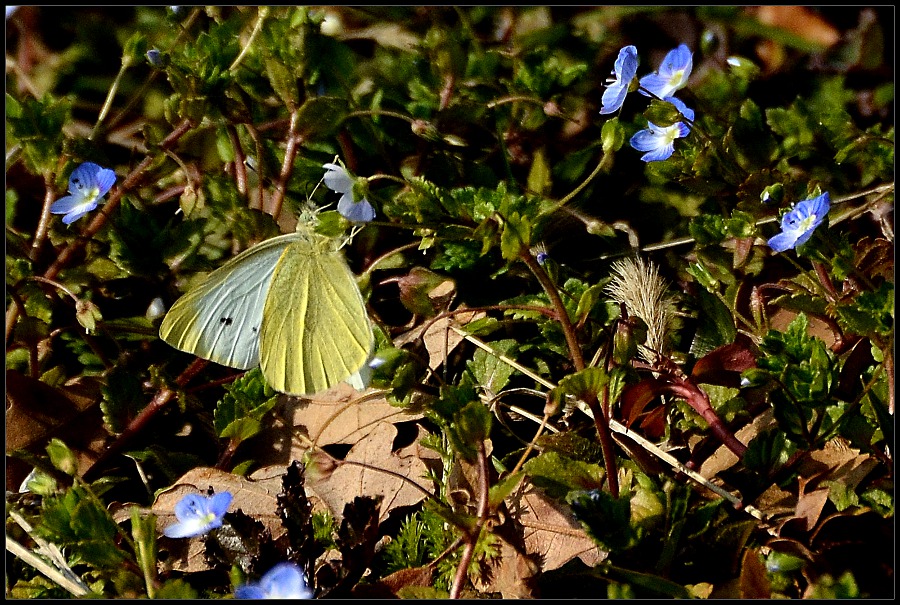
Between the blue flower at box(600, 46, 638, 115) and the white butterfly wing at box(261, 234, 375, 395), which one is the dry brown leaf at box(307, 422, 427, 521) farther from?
the blue flower at box(600, 46, 638, 115)

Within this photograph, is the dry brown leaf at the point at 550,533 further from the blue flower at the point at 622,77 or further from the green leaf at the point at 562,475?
the blue flower at the point at 622,77

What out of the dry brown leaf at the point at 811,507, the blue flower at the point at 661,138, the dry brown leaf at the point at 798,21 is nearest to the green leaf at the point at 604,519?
the dry brown leaf at the point at 811,507

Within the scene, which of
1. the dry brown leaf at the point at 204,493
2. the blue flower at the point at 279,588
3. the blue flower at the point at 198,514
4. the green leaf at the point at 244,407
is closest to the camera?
the blue flower at the point at 279,588

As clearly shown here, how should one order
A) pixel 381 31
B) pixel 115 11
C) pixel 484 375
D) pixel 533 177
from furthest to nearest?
1. pixel 115 11
2. pixel 381 31
3. pixel 533 177
4. pixel 484 375

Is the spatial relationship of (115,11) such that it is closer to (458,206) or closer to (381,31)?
(381,31)

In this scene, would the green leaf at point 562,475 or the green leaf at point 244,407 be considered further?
the green leaf at point 244,407

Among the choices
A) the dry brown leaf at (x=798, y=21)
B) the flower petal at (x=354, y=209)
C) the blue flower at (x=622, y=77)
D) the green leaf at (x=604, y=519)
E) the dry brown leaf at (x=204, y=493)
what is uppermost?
the blue flower at (x=622, y=77)

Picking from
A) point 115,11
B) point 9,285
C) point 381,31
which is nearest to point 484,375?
point 9,285
